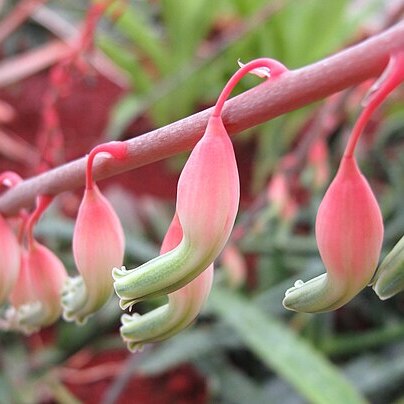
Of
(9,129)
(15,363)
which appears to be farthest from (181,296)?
(9,129)

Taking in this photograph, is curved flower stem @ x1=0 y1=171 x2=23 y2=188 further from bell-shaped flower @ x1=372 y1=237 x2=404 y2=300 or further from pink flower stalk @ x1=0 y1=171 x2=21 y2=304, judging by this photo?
bell-shaped flower @ x1=372 y1=237 x2=404 y2=300

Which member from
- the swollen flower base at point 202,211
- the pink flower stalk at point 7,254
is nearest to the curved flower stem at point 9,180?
the pink flower stalk at point 7,254

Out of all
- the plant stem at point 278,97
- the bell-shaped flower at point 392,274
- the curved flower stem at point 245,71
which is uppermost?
the curved flower stem at point 245,71

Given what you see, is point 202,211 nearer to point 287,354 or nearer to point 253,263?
point 287,354

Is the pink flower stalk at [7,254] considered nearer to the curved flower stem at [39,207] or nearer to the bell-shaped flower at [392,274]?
the curved flower stem at [39,207]

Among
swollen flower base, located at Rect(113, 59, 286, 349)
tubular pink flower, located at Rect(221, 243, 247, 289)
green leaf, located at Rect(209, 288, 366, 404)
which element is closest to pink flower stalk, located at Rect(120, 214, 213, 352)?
swollen flower base, located at Rect(113, 59, 286, 349)

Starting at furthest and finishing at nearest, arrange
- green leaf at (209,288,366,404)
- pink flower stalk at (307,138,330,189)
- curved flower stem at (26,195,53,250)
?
pink flower stalk at (307,138,330,189), green leaf at (209,288,366,404), curved flower stem at (26,195,53,250)
